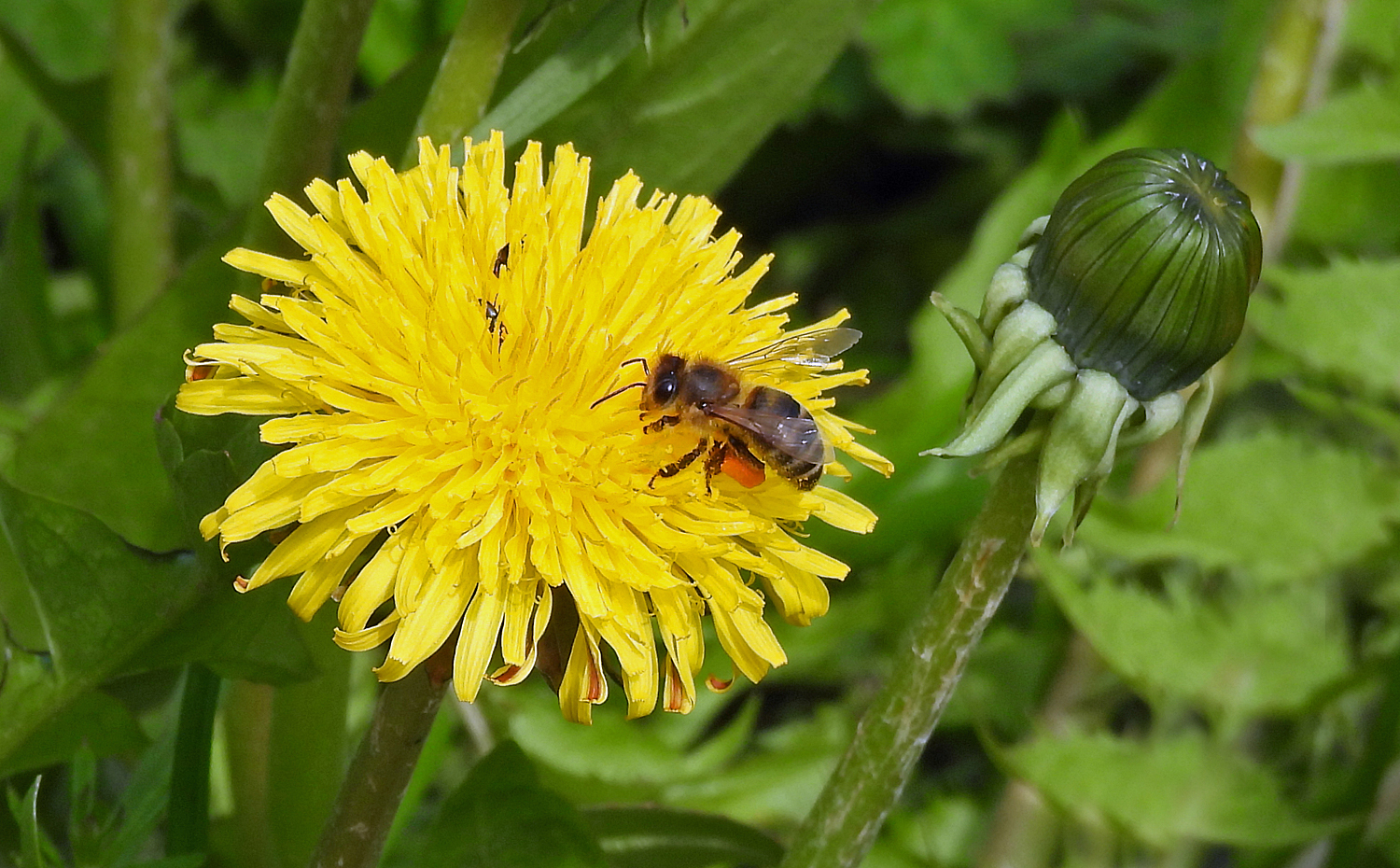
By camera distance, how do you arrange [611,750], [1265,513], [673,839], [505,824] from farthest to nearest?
[1265,513]
[611,750]
[673,839]
[505,824]

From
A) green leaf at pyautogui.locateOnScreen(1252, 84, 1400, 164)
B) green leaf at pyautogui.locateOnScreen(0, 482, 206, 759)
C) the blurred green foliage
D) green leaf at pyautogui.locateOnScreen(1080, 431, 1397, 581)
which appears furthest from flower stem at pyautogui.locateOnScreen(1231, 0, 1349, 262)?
green leaf at pyautogui.locateOnScreen(0, 482, 206, 759)

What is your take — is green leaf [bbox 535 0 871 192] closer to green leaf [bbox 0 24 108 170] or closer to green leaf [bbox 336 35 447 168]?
green leaf [bbox 336 35 447 168]

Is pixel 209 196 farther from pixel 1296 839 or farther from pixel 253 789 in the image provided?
pixel 1296 839

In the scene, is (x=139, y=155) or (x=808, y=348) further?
(x=139, y=155)

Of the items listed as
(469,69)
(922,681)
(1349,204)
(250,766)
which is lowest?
(1349,204)

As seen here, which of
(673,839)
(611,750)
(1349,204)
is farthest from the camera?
(1349,204)

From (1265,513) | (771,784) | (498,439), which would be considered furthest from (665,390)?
(1265,513)

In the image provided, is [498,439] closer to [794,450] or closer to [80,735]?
[794,450]

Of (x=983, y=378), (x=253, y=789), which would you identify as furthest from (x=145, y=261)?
(x=983, y=378)
